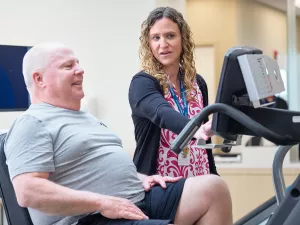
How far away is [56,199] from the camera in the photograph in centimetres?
179

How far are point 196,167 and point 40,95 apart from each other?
64cm

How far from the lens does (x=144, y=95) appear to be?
2.15 meters

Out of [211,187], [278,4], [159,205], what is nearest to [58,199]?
[159,205]

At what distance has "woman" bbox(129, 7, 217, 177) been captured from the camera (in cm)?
217

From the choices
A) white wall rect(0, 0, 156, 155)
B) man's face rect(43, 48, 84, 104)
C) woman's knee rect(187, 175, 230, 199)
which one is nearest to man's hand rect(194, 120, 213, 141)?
woman's knee rect(187, 175, 230, 199)

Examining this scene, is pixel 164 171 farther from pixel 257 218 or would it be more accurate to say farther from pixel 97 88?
pixel 97 88

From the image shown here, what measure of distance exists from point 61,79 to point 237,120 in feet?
2.49

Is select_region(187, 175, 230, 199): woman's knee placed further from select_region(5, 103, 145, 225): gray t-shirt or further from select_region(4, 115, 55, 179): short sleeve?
select_region(4, 115, 55, 179): short sleeve

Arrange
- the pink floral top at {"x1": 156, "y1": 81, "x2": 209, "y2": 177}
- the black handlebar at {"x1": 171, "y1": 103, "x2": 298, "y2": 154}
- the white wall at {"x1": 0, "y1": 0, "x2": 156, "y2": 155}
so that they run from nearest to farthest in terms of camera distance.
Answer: the black handlebar at {"x1": 171, "y1": 103, "x2": 298, "y2": 154}
the pink floral top at {"x1": 156, "y1": 81, "x2": 209, "y2": 177}
the white wall at {"x1": 0, "y1": 0, "x2": 156, "y2": 155}

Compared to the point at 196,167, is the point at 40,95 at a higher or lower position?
higher

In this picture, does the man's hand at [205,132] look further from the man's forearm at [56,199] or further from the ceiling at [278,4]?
the ceiling at [278,4]

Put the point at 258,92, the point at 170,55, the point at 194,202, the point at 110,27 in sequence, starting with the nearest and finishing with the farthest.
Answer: the point at 258,92
the point at 194,202
the point at 170,55
the point at 110,27

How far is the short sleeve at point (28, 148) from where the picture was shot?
1.80 m

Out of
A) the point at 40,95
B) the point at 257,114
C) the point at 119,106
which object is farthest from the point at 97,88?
the point at 257,114
